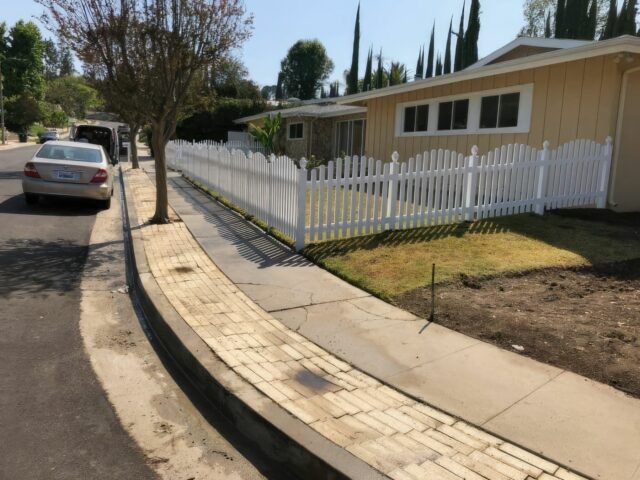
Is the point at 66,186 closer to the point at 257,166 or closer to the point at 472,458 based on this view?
the point at 257,166

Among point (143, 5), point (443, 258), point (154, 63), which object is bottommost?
point (443, 258)

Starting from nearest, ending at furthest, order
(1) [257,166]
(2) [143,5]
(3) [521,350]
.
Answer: (3) [521,350] → (2) [143,5] → (1) [257,166]

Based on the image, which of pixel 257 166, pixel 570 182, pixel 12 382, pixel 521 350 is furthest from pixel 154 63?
pixel 570 182

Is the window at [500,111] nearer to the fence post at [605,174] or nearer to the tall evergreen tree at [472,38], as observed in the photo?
the fence post at [605,174]

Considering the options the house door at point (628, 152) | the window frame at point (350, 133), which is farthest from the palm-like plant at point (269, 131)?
the house door at point (628, 152)

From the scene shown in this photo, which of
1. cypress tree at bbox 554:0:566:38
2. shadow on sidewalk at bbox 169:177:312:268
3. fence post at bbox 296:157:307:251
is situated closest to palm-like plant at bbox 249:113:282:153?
shadow on sidewalk at bbox 169:177:312:268

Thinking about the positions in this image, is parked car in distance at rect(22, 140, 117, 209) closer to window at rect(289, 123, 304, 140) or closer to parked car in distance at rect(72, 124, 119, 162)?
parked car in distance at rect(72, 124, 119, 162)

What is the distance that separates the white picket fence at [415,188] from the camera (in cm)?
777

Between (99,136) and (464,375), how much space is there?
24.7 metres

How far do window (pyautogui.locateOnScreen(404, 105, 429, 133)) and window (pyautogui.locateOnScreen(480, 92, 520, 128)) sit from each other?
2.54 metres

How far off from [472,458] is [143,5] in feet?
27.5

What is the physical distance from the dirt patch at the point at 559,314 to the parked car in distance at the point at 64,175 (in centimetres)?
802

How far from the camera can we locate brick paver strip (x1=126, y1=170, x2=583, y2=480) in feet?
9.28

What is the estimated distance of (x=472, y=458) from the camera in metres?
2.89
